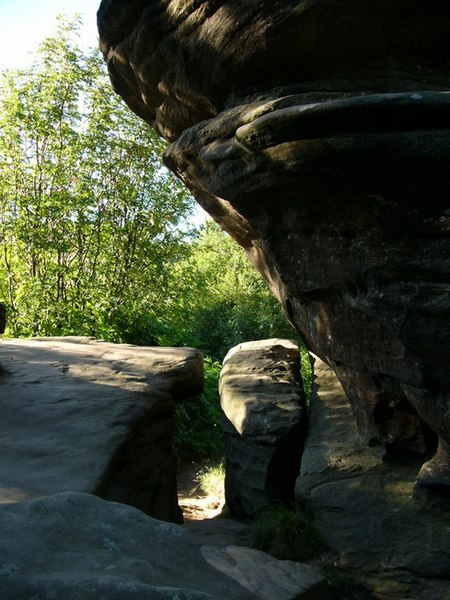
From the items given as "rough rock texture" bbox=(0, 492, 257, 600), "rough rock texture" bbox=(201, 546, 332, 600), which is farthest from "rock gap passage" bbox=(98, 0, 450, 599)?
"rough rock texture" bbox=(0, 492, 257, 600)

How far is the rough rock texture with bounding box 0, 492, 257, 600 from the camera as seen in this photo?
2.70 metres

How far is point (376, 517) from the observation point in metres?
5.16

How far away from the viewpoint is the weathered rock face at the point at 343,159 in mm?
4148

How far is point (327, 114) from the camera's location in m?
4.10

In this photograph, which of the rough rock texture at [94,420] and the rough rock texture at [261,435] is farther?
the rough rock texture at [261,435]

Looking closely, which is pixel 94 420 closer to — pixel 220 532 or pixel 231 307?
pixel 220 532

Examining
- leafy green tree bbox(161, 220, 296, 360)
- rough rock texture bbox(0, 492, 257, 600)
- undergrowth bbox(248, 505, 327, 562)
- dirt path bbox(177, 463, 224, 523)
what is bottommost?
dirt path bbox(177, 463, 224, 523)

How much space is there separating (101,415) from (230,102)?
10.0 ft

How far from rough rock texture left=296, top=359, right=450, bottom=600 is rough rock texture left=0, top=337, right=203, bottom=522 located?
1565 mm

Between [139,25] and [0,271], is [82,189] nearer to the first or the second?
[0,271]

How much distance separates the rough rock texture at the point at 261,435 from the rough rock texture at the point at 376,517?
391 mm

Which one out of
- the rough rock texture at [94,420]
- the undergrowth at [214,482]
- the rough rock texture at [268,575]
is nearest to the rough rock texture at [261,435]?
the rough rock texture at [94,420]

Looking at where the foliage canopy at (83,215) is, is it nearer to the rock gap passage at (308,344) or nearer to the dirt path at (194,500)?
the dirt path at (194,500)

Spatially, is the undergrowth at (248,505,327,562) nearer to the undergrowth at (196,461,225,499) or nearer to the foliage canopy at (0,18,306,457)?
the undergrowth at (196,461,225,499)
